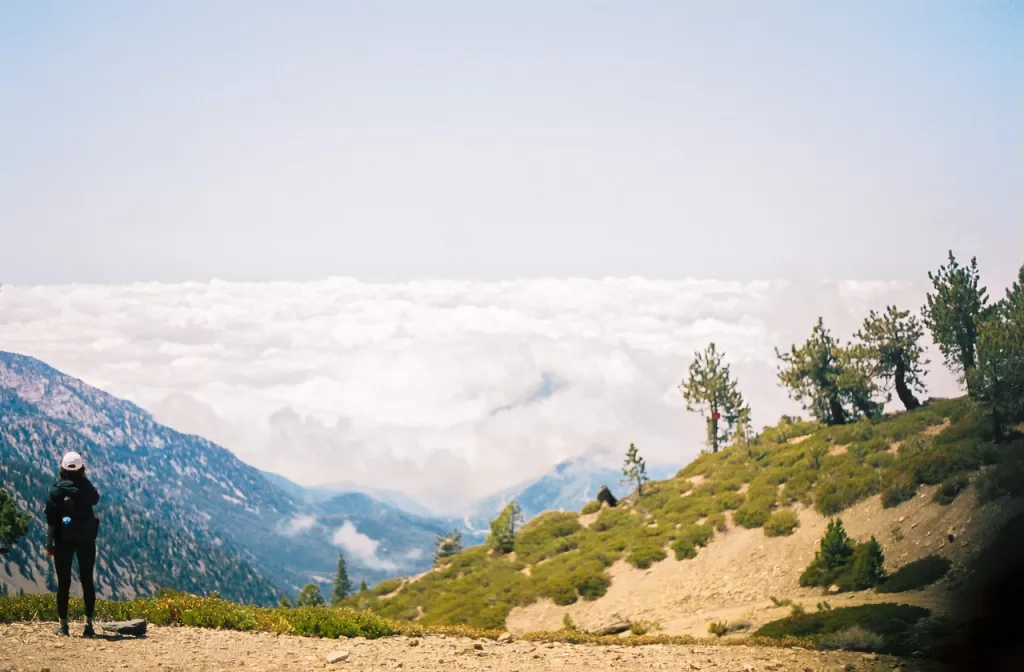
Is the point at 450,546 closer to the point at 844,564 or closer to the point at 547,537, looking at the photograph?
the point at 547,537

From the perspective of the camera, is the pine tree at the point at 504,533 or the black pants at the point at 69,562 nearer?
the black pants at the point at 69,562

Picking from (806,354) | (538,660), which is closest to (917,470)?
(806,354)

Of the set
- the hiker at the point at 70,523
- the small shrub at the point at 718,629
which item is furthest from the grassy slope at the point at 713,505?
the hiker at the point at 70,523

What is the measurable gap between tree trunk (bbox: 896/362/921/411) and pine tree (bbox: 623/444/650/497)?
86.5 ft

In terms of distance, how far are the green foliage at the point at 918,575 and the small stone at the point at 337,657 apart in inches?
958

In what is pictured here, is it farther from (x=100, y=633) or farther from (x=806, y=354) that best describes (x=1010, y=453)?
(x=100, y=633)

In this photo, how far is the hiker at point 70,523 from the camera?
15391 mm

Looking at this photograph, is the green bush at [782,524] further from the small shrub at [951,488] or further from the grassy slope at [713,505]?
the small shrub at [951,488]

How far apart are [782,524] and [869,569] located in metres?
12.7

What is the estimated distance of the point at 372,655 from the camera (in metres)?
16.5

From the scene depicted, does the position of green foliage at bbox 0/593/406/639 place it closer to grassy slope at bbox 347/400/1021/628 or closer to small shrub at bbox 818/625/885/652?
small shrub at bbox 818/625/885/652

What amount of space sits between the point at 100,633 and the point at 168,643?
1.75 meters

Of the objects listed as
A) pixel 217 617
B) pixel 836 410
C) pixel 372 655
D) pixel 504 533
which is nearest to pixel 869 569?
pixel 372 655

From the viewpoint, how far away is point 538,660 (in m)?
17.1
